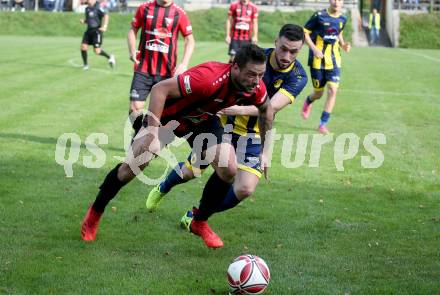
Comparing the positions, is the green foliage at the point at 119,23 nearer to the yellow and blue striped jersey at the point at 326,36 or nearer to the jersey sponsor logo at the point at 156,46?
the yellow and blue striped jersey at the point at 326,36

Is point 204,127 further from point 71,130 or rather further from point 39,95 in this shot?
point 39,95

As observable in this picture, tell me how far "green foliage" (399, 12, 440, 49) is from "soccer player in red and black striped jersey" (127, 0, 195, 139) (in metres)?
36.6

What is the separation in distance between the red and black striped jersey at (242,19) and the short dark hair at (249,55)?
14703 millimetres

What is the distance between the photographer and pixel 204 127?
6609mm

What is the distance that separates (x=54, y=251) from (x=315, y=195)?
11.4 feet

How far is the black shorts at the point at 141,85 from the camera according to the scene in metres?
10.3

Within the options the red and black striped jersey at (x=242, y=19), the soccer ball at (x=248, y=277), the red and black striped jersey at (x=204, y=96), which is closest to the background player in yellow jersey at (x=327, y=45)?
the red and black striped jersey at (x=204, y=96)

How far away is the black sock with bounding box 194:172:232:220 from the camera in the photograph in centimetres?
670

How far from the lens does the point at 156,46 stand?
1044 centimetres

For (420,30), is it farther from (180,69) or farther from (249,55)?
(249,55)

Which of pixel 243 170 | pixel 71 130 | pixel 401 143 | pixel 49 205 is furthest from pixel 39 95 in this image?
pixel 243 170

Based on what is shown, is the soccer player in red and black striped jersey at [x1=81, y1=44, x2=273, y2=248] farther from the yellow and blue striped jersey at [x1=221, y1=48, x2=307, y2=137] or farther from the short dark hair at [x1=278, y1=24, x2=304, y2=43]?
the short dark hair at [x1=278, y1=24, x2=304, y2=43]

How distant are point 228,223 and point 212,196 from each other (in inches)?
32.3

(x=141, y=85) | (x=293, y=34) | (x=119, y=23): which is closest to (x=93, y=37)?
(x=141, y=85)
